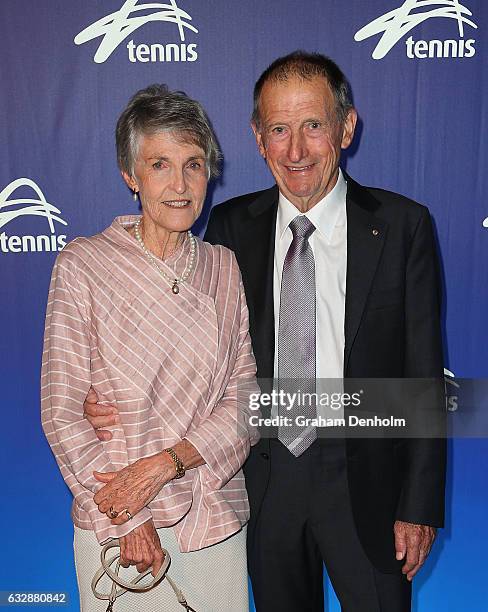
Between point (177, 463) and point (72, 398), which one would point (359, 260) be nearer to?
point (177, 463)

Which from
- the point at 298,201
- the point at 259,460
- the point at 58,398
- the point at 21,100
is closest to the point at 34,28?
the point at 21,100

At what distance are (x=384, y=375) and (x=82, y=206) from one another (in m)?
1.41

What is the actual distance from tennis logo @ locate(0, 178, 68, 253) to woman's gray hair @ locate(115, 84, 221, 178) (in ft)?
3.38

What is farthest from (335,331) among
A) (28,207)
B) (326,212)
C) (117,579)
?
(28,207)

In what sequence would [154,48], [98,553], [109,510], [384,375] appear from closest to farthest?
[109,510]
[98,553]
[384,375]
[154,48]

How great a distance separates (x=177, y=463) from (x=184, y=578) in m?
0.34

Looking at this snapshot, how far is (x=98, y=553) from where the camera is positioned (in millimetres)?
1746

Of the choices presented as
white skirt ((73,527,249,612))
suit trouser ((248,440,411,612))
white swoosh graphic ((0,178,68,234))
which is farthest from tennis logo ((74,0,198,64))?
white skirt ((73,527,249,612))

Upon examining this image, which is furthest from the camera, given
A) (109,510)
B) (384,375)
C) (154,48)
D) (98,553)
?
(154,48)

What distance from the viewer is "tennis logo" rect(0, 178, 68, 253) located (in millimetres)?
2727

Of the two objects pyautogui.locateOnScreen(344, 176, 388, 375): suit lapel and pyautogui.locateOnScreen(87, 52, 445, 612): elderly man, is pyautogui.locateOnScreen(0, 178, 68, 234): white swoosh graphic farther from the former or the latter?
pyautogui.locateOnScreen(344, 176, 388, 375): suit lapel

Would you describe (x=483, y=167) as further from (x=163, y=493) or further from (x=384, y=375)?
(x=163, y=493)

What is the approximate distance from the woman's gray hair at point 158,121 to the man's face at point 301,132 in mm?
228

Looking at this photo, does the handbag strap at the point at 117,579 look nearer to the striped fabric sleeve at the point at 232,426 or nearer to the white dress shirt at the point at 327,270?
the striped fabric sleeve at the point at 232,426
